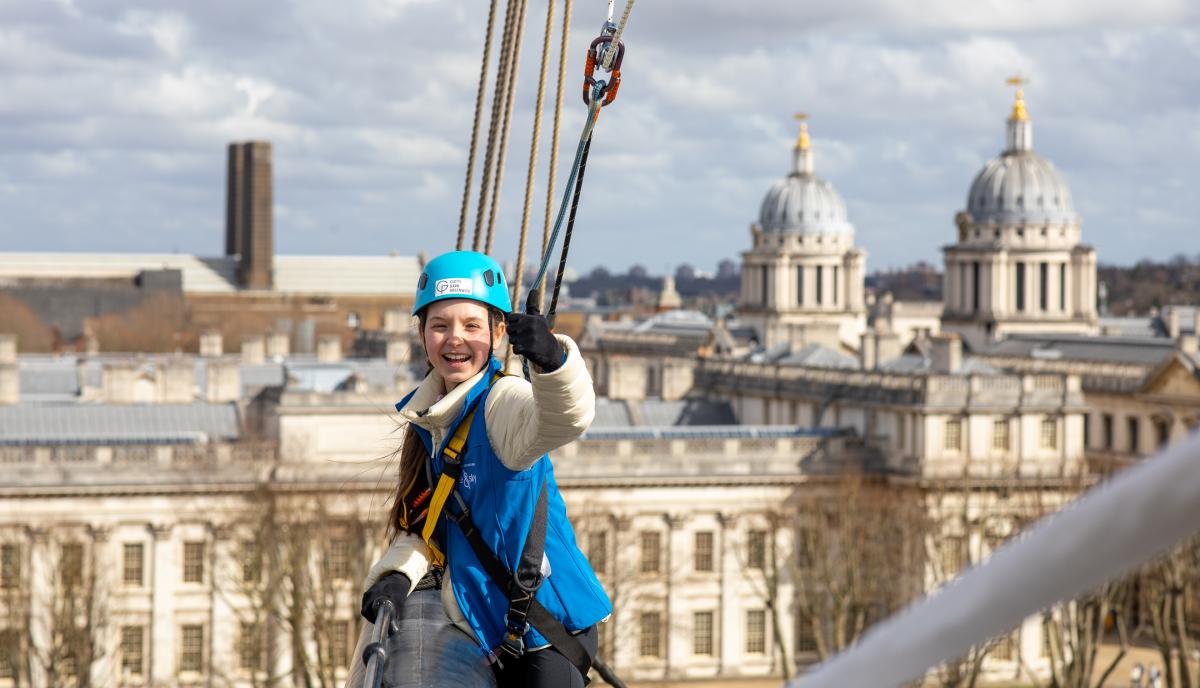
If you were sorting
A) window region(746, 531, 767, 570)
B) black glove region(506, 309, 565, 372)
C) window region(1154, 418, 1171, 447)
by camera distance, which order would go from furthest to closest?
window region(1154, 418, 1171, 447), window region(746, 531, 767, 570), black glove region(506, 309, 565, 372)

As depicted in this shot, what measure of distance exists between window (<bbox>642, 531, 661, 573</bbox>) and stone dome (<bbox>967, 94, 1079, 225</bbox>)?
228 ft

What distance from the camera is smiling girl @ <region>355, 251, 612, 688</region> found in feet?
24.5

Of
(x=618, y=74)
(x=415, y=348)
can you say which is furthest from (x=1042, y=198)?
(x=618, y=74)

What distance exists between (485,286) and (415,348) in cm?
10972

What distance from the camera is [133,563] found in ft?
252

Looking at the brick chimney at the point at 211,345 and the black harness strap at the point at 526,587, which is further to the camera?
the brick chimney at the point at 211,345

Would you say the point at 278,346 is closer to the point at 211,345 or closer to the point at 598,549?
the point at 211,345

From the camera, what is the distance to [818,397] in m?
92.1

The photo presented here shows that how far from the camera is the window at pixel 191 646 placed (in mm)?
76375

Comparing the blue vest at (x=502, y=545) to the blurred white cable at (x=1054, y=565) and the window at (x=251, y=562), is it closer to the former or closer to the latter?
the blurred white cable at (x=1054, y=565)

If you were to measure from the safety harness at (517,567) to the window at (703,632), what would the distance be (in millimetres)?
75164

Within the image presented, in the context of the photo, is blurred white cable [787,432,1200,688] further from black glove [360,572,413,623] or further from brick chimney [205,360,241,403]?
brick chimney [205,360,241,403]

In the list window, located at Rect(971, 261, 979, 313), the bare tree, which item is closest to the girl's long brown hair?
the bare tree

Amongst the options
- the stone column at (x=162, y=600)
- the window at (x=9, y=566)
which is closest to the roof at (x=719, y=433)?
the stone column at (x=162, y=600)
